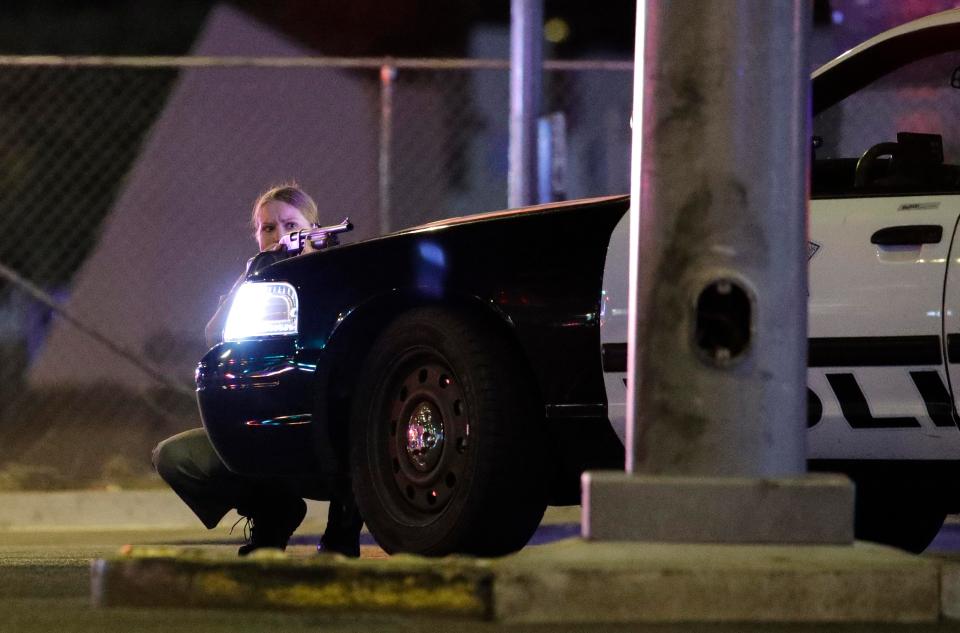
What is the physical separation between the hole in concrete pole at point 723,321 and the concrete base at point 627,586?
0.48 metres

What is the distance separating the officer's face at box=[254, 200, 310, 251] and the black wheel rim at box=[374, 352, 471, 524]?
223 cm

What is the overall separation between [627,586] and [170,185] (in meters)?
8.92

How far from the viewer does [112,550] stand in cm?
739

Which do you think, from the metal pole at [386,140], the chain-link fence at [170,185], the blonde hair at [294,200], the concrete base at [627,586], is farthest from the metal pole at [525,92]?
the concrete base at [627,586]

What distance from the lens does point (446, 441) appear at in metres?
5.08

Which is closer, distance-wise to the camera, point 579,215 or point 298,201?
point 579,215

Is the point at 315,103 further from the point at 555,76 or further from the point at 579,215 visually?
the point at 579,215

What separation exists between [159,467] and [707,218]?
3081 mm

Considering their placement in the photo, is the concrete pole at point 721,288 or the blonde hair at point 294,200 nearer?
the concrete pole at point 721,288

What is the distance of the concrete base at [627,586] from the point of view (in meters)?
3.92

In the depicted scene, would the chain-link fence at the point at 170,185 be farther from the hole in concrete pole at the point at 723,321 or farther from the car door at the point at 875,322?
the hole in concrete pole at the point at 723,321

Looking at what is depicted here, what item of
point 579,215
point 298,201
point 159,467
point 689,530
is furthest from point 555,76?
point 689,530

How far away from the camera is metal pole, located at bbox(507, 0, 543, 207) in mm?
9031

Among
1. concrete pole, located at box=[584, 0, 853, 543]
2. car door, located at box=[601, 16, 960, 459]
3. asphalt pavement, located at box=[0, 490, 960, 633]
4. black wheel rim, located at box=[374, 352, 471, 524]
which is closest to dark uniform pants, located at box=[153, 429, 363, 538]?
asphalt pavement, located at box=[0, 490, 960, 633]
